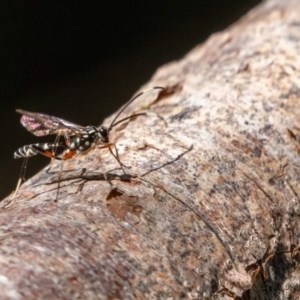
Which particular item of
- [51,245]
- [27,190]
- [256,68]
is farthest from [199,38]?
[51,245]

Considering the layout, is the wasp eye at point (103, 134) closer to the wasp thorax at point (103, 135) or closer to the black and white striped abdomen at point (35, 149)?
the wasp thorax at point (103, 135)

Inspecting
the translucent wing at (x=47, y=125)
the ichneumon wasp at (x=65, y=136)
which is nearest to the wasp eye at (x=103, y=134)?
the ichneumon wasp at (x=65, y=136)

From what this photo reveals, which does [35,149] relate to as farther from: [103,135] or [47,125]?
[103,135]

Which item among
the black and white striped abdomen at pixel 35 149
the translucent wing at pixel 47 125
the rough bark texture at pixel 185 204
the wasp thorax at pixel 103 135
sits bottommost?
the rough bark texture at pixel 185 204

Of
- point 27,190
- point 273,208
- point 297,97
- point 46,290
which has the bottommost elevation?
point 273,208

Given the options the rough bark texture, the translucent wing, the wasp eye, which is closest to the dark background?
the translucent wing

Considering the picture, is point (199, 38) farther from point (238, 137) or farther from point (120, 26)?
point (238, 137)
